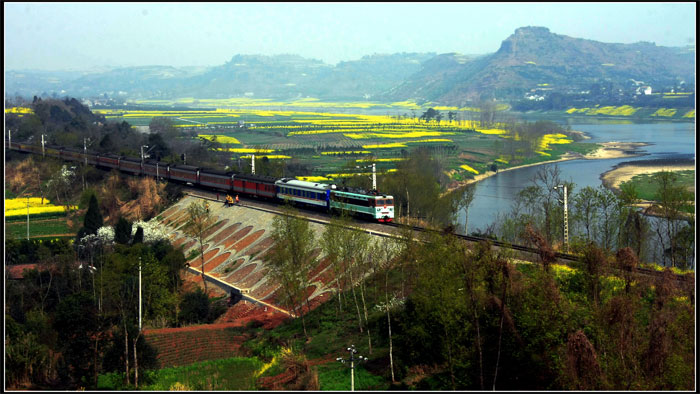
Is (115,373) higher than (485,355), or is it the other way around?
(485,355)

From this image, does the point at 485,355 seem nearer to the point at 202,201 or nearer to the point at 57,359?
the point at 57,359

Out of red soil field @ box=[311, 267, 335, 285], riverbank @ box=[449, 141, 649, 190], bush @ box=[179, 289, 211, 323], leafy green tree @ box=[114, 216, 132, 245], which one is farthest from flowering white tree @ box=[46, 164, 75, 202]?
riverbank @ box=[449, 141, 649, 190]

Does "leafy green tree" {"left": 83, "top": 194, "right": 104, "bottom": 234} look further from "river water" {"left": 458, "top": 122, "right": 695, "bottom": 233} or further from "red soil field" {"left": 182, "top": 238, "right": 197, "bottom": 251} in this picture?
"river water" {"left": 458, "top": 122, "right": 695, "bottom": 233}

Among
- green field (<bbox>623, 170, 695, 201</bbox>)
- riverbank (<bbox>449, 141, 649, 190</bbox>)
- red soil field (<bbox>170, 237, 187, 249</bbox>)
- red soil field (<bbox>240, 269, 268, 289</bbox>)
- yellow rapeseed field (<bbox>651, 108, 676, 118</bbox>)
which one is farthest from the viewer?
yellow rapeseed field (<bbox>651, 108, 676, 118</bbox>)

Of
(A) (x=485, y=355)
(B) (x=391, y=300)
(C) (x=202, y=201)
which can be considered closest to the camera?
(A) (x=485, y=355)

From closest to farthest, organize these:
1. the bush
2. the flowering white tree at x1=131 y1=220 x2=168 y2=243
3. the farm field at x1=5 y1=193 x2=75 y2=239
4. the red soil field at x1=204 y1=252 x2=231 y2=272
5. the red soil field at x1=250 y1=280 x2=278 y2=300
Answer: the bush → the red soil field at x1=250 y1=280 x2=278 y2=300 → the red soil field at x1=204 y1=252 x2=231 y2=272 → the flowering white tree at x1=131 y1=220 x2=168 y2=243 → the farm field at x1=5 y1=193 x2=75 y2=239

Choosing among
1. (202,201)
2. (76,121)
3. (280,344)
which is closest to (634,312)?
(280,344)

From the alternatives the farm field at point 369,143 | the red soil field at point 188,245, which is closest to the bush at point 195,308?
the red soil field at point 188,245

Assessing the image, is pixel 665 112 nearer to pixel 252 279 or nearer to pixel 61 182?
pixel 61 182
